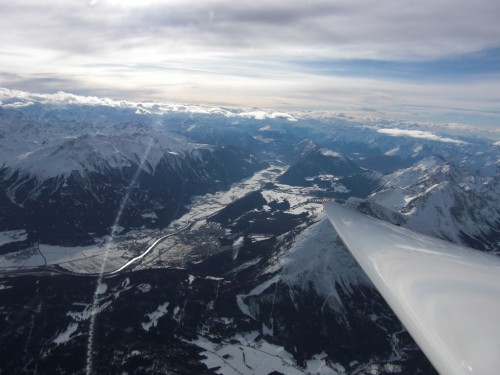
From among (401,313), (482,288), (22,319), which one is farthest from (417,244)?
(22,319)

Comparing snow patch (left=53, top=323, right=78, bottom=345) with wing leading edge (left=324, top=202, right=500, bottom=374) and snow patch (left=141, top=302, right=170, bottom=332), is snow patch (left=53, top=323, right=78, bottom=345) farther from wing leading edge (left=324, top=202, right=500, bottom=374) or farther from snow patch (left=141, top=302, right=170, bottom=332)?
wing leading edge (left=324, top=202, right=500, bottom=374)

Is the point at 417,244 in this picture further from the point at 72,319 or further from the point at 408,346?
the point at 72,319

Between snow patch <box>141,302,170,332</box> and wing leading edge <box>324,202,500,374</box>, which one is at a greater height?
wing leading edge <box>324,202,500,374</box>

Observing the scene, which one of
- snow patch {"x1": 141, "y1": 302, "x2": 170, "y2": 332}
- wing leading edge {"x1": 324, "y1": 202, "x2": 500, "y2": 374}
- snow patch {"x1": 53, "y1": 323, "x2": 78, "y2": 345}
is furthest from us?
snow patch {"x1": 141, "y1": 302, "x2": 170, "y2": 332}

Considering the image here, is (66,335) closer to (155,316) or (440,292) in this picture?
(155,316)

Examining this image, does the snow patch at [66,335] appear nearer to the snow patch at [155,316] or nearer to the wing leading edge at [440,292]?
the snow patch at [155,316]

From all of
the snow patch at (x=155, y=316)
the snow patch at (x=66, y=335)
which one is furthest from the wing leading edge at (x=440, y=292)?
the snow patch at (x=66, y=335)

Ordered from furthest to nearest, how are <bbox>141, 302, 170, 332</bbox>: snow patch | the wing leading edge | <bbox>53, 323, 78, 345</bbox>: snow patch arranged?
<bbox>141, 302, 170, 332</bbox>: snow patch < <bbox>53, 323, 78, 345</bbox>: snow patch < the wing leading edge

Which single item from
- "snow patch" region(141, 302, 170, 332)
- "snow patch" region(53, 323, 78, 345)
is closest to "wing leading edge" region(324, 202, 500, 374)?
"snow patch" region(141, 302, 170, 332)
